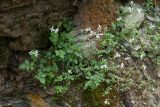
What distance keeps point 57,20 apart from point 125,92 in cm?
120

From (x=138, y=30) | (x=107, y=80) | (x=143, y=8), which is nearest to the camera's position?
(x=107, y=80)

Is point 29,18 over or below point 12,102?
over

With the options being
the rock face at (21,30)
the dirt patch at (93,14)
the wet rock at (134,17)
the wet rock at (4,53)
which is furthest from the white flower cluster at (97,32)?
the wet rock at (4,53)

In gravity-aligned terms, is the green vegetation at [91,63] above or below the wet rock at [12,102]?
above

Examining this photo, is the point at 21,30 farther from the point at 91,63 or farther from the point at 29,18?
the point at 91,63

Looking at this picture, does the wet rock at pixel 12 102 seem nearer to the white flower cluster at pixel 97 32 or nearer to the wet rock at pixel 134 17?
the white flower cluster at pixel 97 32

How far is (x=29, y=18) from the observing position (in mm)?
4117

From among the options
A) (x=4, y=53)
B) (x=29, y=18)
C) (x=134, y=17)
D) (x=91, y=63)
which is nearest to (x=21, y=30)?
(x=29, y=18)

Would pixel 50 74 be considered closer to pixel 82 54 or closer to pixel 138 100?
pixel 82 54

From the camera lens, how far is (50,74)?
164 inches

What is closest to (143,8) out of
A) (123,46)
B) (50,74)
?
(123,46)

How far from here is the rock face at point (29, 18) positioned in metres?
3.96

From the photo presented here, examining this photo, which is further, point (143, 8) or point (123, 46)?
point (143, 8)

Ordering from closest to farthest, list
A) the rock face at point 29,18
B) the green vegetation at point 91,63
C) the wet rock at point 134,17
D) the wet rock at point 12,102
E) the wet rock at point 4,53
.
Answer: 1. the rock face at point 29,18
2. the green vegetation at point 91,63
3. the wet rock at point 4,53
4. the wet rock at point 12,102
5. the wet rock at point 134,17
